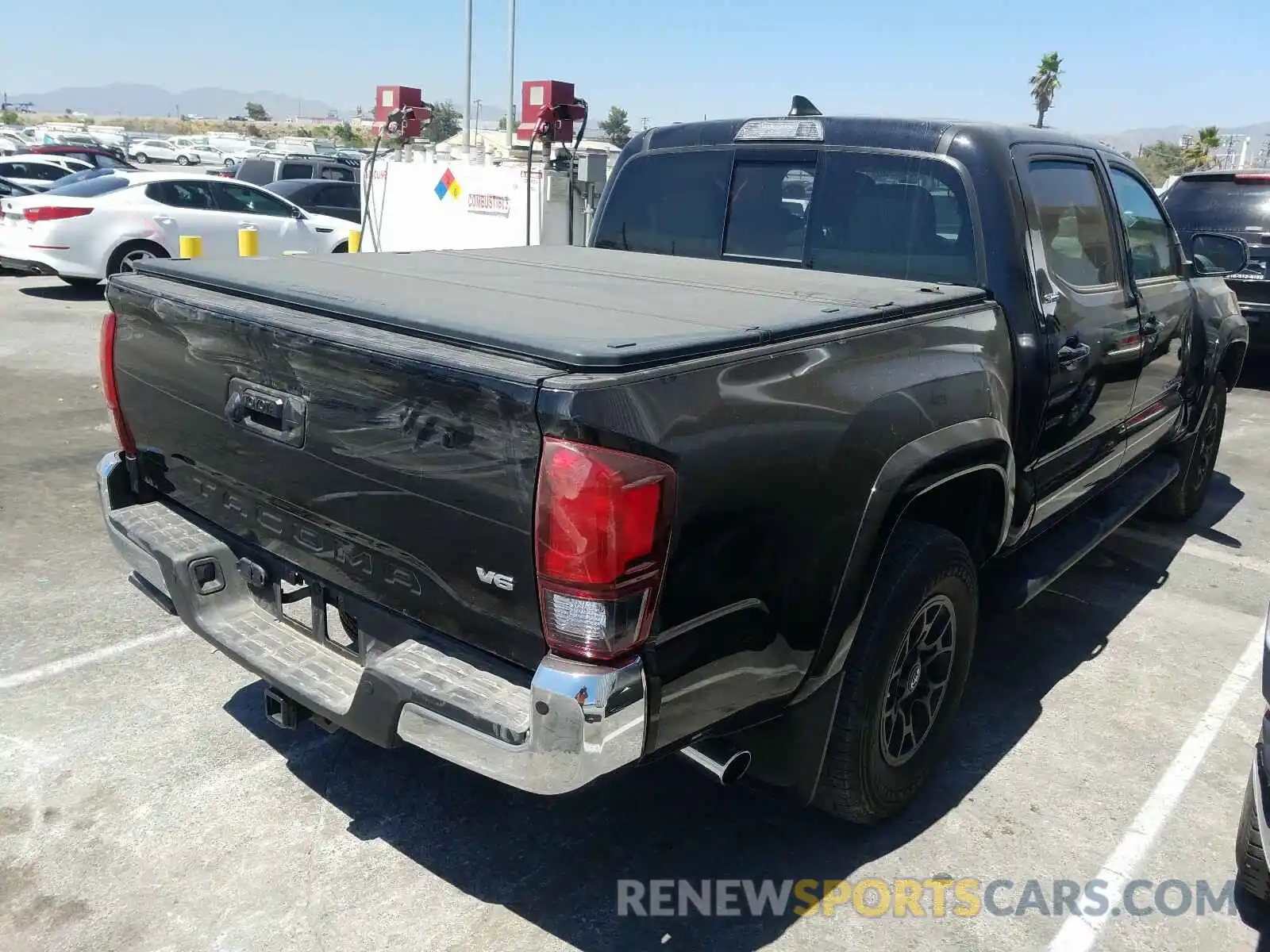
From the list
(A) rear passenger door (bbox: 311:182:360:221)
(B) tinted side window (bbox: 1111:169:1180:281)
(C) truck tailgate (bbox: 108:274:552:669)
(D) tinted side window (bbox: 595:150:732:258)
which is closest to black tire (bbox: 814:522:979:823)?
(C) truck tailgate (bbox: 108:274:552:669)

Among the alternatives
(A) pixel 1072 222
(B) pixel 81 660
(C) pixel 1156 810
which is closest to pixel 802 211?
(A) pixel 1072 222

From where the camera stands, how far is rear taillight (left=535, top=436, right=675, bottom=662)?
2.07 m

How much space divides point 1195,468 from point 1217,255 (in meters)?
1.20

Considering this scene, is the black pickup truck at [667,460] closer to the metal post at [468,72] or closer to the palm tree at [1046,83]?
the metal post at [468,72]

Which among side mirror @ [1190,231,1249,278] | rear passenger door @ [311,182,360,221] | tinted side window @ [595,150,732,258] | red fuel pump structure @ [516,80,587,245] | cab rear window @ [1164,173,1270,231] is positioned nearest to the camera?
tinted side window @ [595,150,732,258]

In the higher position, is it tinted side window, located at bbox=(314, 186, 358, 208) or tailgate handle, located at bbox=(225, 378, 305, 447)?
tailgate handle, located at bbox=(225, 378, 305, 447)

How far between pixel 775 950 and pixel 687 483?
1.32 meters

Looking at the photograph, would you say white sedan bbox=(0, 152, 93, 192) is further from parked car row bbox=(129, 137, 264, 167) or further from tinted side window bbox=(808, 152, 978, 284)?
parked car row bbox=(129, 137, 264, 167)

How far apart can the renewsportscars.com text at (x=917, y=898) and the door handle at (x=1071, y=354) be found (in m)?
1.65

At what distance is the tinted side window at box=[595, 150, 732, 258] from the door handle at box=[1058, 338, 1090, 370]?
1.42 m

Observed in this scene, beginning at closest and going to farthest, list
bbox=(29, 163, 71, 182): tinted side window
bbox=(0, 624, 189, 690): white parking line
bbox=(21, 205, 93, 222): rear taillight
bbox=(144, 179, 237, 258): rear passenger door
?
bbox=(0, 624, 189, 690): white parking line
bbox=(21, 205, 93, 222): rear taillight
bbox=(144, 179, 237, 258): rear passenger door
bbox=(29, 163, 71, 182): tinted side window

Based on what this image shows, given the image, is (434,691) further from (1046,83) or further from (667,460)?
(1046,83)

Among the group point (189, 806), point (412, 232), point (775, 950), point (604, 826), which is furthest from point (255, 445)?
point (412, 232)

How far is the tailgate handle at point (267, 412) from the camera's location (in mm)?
2588
